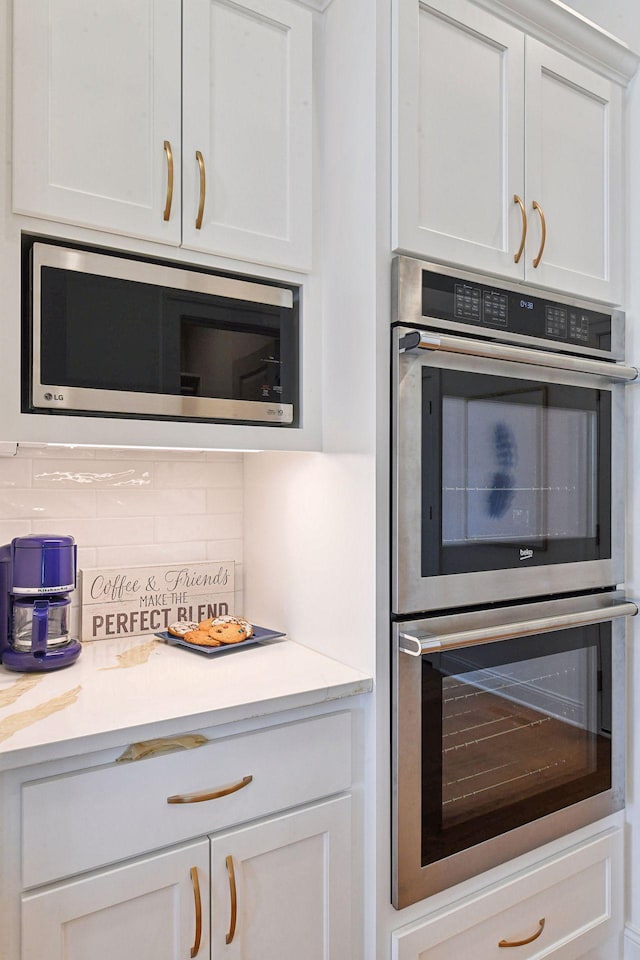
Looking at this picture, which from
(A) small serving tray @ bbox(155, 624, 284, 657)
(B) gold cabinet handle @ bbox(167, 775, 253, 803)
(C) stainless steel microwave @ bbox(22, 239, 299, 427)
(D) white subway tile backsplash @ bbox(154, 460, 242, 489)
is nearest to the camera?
(B) gold cabinet handle @ bbox(167, 775, 253, 803)

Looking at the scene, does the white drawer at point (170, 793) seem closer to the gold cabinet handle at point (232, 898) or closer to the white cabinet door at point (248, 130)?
the gold cabinet handle at point (232, 898)

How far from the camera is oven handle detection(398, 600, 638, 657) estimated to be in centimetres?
135

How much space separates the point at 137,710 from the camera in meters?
1.15

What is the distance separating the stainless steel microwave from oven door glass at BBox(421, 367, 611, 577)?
1.25 ft

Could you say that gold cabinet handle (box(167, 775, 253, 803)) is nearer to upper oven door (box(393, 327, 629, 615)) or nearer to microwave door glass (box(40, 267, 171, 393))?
upper oven door (box(393, 327, 629, 615))

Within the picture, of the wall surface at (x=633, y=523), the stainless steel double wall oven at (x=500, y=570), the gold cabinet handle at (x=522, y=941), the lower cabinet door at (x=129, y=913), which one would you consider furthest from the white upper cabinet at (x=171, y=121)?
the gold cabinet handle at (x=522, y=941)

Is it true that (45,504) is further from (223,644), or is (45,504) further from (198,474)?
(223,644)

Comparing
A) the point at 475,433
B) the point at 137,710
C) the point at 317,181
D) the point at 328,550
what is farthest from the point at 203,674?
the point at 317,181

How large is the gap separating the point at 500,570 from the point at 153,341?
3.08ft

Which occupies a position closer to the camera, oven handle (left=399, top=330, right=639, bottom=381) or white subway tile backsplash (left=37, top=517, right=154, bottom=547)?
oven handle (left=399, top=330, right=639, bottom=381)

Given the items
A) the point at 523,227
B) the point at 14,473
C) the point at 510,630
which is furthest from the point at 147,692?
the point at 523,227

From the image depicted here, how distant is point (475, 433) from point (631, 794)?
115 cm

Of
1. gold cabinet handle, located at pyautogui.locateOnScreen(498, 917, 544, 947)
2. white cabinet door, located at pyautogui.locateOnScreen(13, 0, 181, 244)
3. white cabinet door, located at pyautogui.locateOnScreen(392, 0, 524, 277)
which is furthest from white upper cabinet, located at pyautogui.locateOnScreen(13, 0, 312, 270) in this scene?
gold cabinet handle, located at pyautogui.locateOnScreen(498, 917, 544, 947)

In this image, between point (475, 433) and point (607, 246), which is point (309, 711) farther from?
point (607, 246)
